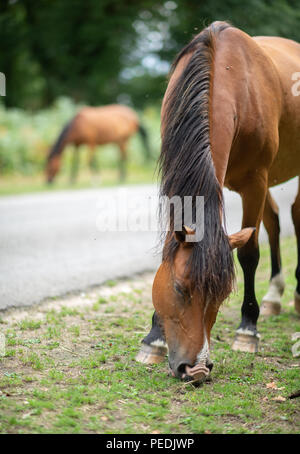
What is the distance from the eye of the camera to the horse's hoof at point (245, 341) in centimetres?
379

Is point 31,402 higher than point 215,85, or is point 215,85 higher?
point 215,85

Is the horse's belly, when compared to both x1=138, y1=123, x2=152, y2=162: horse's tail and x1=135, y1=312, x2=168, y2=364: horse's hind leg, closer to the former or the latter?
x1=135, y1=312, x2=168, y2=364: horse's hind leg

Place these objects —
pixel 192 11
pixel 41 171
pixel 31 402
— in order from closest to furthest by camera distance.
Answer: pixel 31 402
pixel 192 11
pixel 41 171

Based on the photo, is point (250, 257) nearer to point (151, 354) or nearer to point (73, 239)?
point (151, 354)

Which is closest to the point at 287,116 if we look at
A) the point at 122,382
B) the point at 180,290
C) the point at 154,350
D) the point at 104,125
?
the point at 180,290

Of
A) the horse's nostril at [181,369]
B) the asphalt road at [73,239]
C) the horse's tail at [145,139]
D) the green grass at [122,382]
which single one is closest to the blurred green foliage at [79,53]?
the horse's tail at [145,139]

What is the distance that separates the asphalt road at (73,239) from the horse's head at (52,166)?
2.53m

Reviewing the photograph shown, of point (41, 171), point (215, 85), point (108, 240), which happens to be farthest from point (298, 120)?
point (41, 171)

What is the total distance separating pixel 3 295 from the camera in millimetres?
4605

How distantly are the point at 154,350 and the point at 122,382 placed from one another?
452 mm

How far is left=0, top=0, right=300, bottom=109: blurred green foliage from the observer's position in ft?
72.1

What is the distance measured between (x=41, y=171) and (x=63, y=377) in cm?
1339

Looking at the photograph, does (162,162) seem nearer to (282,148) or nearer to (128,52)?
(282,148)

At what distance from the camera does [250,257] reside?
3.87 meters
